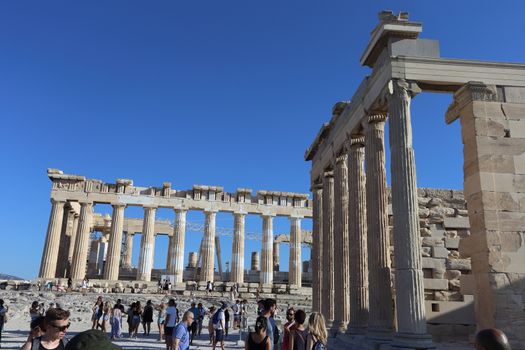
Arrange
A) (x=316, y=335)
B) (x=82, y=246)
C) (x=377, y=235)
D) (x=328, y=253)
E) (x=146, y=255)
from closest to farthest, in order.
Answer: (x=316, y=335) → (x=377, y=235) → (x=328, y=253) → (x=82, y=246) → (x=146, y=255)

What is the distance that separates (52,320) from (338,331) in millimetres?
14128

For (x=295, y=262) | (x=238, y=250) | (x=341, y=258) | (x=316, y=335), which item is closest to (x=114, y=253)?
(x=238, y=250)

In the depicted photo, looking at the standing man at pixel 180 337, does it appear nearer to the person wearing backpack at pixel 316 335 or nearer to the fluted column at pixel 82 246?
the person wearing backpack at pixel 316 335

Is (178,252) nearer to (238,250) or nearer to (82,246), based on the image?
(238,250)

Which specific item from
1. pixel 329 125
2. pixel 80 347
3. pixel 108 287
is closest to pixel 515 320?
pixel 329 125

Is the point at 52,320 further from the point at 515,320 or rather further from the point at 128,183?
the point at 128,183

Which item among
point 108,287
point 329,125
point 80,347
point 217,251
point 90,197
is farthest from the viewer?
point 217,251

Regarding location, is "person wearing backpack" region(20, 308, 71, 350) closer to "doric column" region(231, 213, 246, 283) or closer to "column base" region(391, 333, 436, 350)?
"column base" region(391, 333, 436, 350)

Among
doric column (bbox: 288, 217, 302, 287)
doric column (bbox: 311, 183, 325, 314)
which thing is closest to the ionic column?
doric column (bbox: 288, 217, 302, 287)

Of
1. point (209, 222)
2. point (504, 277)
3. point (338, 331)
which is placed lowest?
point (338, 331)

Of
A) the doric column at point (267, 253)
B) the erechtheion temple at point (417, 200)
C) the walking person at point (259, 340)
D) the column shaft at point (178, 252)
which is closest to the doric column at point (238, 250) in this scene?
the doric column at point (267, 253)

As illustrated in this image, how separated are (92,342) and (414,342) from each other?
33.7ft

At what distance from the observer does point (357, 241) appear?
52.5 ft

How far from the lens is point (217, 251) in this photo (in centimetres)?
5438
